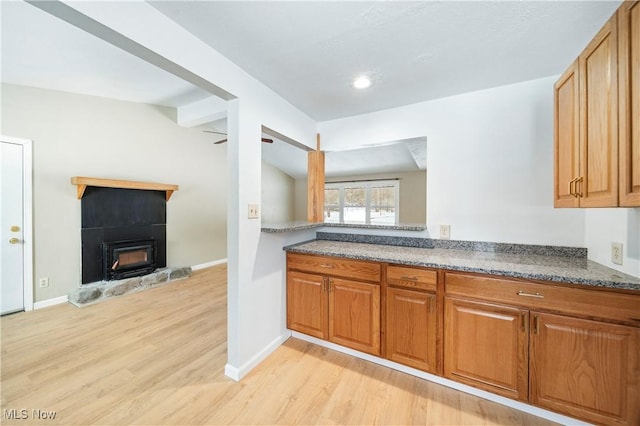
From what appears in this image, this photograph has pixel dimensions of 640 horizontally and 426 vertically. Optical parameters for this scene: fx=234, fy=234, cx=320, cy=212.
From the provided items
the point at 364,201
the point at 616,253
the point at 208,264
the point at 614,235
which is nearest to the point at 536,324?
the point at 616,253

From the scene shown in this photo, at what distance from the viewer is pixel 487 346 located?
4.99 ft

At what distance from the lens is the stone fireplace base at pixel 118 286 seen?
3.00m

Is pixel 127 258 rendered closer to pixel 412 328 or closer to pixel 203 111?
pixel 203 111

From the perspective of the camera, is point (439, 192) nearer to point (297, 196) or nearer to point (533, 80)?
point (533, 80)

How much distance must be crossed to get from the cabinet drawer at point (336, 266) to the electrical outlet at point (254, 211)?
0.57 m

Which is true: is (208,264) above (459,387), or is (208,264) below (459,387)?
above

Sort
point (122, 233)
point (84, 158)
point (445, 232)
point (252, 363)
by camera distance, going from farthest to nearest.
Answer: point (122, 233) → point (84, 158) → point (445, 232) → point (252, 363)

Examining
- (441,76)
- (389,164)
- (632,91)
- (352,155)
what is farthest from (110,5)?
(389,164)

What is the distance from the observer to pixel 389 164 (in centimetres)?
565

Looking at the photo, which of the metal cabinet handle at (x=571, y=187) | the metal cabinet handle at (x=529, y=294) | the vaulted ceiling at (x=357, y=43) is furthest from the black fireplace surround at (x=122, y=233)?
the metal cabinet handle at (x=571, y=187)

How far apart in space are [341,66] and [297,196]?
610cm

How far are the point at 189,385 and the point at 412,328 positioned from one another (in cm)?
167

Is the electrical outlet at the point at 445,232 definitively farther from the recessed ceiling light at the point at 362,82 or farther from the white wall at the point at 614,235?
the recessed ceiling light at the point at 362,82

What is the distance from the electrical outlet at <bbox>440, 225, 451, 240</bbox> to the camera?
7.09 feet
